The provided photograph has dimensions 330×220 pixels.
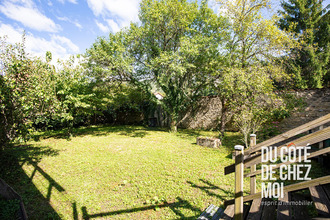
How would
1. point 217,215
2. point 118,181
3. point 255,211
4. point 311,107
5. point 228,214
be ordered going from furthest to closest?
point 311,107
point 118,181
point 217,215
point 228,214
point 255,211

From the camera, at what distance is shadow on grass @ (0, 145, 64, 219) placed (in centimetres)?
319

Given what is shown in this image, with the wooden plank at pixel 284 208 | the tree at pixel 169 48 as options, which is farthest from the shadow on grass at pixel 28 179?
the tree at pixel 169 48

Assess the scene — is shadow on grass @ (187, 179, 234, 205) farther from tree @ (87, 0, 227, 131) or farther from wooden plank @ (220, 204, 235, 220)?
tree @ (87, 0, 227, 131)

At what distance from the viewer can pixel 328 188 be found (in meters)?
2.34

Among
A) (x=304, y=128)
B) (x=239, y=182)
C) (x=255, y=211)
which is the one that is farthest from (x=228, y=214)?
(x=304, y=128)

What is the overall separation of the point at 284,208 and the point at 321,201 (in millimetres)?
431

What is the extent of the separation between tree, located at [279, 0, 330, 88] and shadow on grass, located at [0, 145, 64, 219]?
16420mm

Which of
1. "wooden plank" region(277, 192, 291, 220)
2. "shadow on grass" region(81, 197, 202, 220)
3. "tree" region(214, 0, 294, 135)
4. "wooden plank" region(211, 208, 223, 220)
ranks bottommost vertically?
"shadow on grass" region(81, 197, 202, 220)

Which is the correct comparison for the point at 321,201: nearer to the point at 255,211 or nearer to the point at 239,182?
the point at 255,211

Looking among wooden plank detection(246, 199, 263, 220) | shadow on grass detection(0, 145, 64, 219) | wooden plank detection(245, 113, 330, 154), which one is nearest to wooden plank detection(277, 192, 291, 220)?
wooden plank detection(246, 199, 263, 220)

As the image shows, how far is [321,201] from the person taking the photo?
78.8 inches

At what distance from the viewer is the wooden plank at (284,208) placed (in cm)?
197

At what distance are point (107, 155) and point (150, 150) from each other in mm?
1860

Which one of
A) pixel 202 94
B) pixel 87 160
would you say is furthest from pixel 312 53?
pixel 87 160
